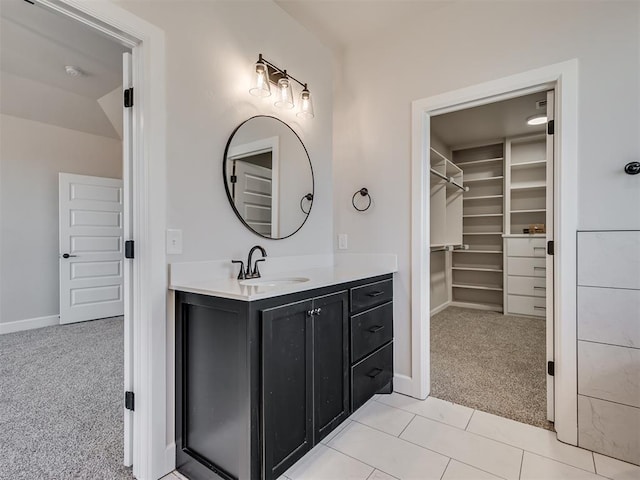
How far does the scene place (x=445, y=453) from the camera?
1668 mm

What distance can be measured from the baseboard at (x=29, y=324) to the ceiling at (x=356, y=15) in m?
4.47

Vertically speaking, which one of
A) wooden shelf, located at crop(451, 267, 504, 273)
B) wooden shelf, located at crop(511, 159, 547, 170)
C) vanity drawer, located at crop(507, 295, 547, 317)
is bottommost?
vanity drawer, located at crop(507, 295, 547, 317)

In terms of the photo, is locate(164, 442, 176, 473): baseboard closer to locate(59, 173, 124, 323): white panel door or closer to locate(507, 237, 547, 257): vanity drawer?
locate(59, 173, 124, 323): white panel door

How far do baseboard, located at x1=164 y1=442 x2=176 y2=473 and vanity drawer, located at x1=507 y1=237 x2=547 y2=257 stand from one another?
177 inches

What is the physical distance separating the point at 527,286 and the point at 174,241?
15.0 ft

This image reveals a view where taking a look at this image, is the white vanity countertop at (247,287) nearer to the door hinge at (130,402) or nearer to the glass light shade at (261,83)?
the door hinge at (130,402)

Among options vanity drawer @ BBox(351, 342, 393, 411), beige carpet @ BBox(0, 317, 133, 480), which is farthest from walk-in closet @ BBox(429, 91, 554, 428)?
beige carpet @ BBox(0, 317, 133, 480)

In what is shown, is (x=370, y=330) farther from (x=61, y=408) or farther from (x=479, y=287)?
(x=479, y=287)

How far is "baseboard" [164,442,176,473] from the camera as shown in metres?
1.52

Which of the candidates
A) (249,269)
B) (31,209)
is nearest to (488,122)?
(249,269)

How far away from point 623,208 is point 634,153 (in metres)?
0.28

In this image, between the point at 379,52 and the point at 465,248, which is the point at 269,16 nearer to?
the point at 379,52

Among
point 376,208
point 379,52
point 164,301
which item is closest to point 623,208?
point 376,208

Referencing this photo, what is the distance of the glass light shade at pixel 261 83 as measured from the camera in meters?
1.94
